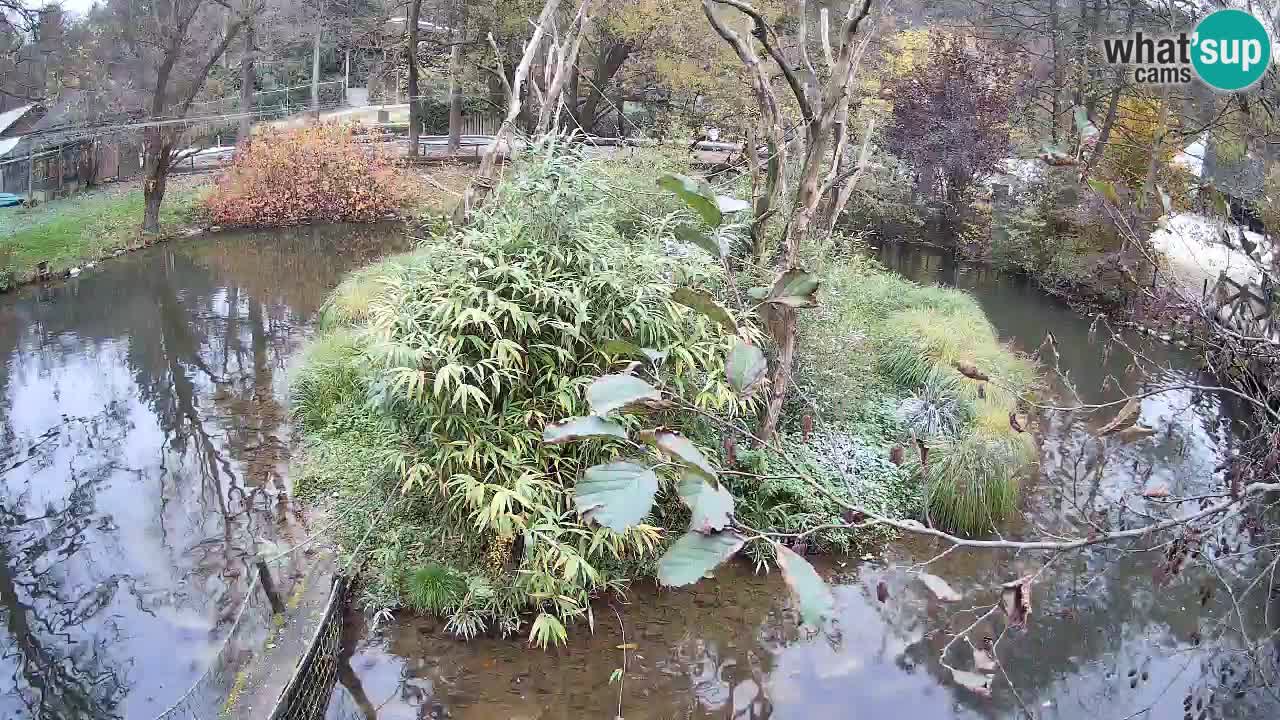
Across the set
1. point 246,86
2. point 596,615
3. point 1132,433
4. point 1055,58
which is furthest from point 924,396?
point 246,86

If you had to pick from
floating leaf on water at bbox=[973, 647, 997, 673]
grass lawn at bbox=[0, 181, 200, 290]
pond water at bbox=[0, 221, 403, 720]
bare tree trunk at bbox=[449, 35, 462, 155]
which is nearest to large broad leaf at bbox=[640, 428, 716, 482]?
floating leaf on water at bbox=[973, 647, 997, 673]

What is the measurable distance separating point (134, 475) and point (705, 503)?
20.7 ft

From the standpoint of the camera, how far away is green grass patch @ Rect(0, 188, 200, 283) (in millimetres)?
10555

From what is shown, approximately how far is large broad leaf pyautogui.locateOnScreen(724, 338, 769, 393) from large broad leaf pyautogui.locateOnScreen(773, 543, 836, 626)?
0.77ft

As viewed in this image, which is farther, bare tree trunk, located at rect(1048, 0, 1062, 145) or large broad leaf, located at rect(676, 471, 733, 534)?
bare tree trunk, located at rect(1048, 0, 1062, 145)

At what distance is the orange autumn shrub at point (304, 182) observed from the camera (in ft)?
43.8

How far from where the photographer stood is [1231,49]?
12.1 ft

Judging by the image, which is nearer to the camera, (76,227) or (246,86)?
(76,227)

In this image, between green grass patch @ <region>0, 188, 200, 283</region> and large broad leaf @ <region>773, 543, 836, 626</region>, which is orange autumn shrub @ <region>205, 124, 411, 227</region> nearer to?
green grass patch @ <region>0, 188, 200, 283</region>

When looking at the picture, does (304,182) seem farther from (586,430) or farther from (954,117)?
(586,430)

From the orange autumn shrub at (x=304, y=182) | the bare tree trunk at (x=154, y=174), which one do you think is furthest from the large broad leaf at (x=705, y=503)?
the orange autumn shrub at (x=304, y=182)

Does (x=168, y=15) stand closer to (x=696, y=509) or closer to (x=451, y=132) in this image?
(x=451, y=132)

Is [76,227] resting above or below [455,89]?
below

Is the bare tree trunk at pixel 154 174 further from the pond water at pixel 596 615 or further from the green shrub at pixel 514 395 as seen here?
the green shrub at pixel 514 395
